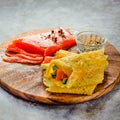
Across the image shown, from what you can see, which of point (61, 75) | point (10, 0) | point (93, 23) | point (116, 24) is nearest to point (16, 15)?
point (10, 0)

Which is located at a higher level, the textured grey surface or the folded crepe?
the folded crepe

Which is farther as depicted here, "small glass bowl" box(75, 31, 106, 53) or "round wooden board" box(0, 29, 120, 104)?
"small glass bowl" box(75, 31, 106, 53)

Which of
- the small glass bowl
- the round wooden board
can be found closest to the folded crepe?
the round wooden board

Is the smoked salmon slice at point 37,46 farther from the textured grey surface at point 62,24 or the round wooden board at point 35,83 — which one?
the textured grey surface at point 62,24

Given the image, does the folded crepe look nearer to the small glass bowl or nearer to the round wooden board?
the round wooden board

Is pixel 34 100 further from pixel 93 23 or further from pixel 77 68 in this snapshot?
pixel 93 23

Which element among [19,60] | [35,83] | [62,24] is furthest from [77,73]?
[62,24]

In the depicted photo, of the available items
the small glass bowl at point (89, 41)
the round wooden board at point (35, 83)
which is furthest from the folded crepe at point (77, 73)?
the small glass bowl at point (89, 41)
